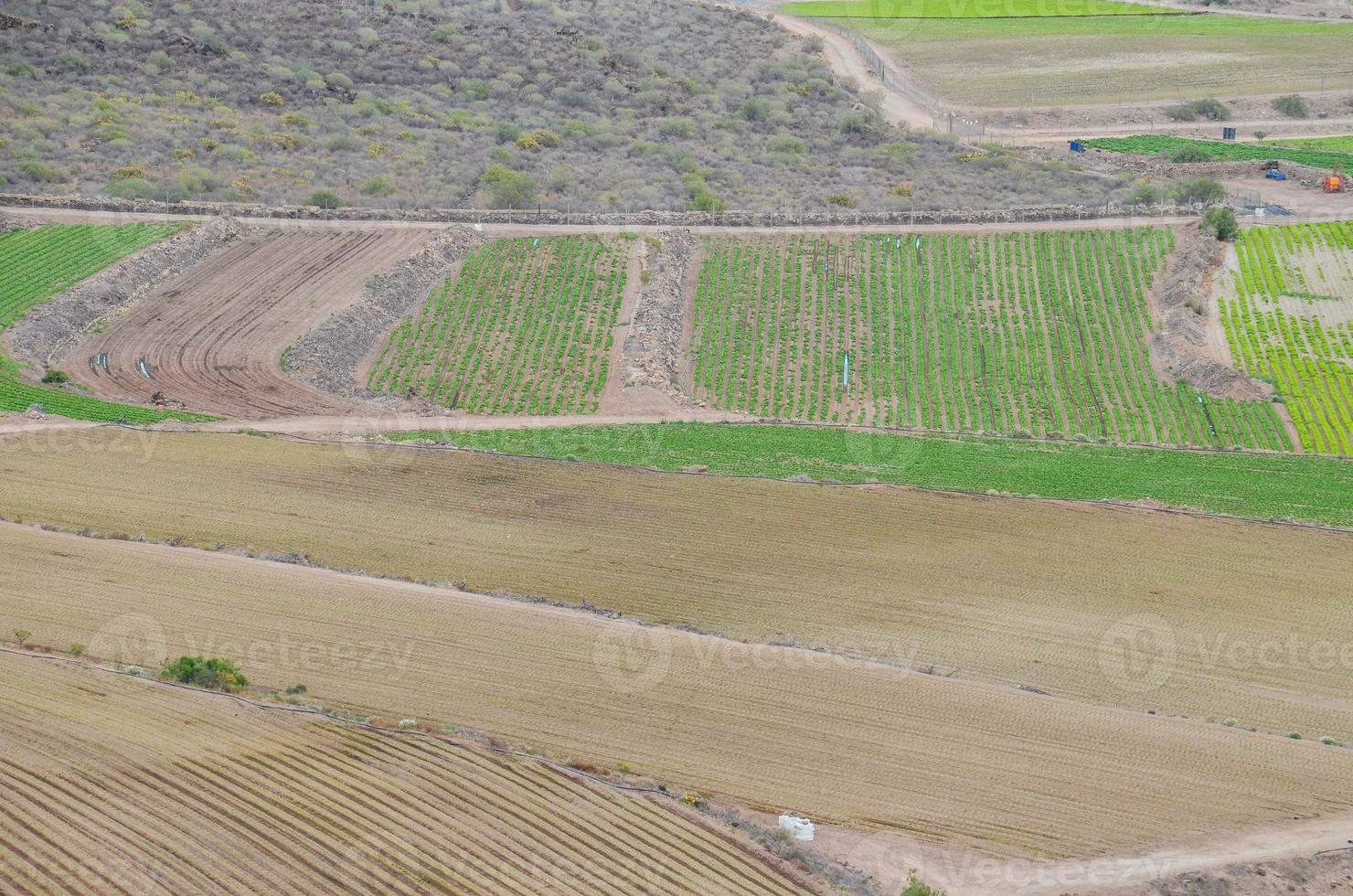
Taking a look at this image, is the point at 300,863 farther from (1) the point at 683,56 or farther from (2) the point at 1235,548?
(1) the point at 683,56

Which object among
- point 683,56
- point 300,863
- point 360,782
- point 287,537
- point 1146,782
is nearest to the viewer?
point 300,863

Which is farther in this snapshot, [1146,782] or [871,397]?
[871,397]

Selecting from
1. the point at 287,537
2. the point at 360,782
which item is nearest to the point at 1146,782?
the point at 360,782

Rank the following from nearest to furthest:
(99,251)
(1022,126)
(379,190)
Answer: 1. (99,251)
2. (379,190)
3. (1022,126)

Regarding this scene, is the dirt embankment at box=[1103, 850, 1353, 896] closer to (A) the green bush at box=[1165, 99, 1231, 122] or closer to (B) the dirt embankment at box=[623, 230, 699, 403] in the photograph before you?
(B) the dirt embankment at box=[623, 230, 699, 403]

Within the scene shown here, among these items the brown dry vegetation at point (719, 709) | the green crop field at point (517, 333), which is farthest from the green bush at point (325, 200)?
the brown dry vegetation at point (719, 709)

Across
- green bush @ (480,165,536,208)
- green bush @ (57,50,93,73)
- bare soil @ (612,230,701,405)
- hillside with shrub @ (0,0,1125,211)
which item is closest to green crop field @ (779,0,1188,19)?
hillside with shrub @ (0,0,1125,211)
